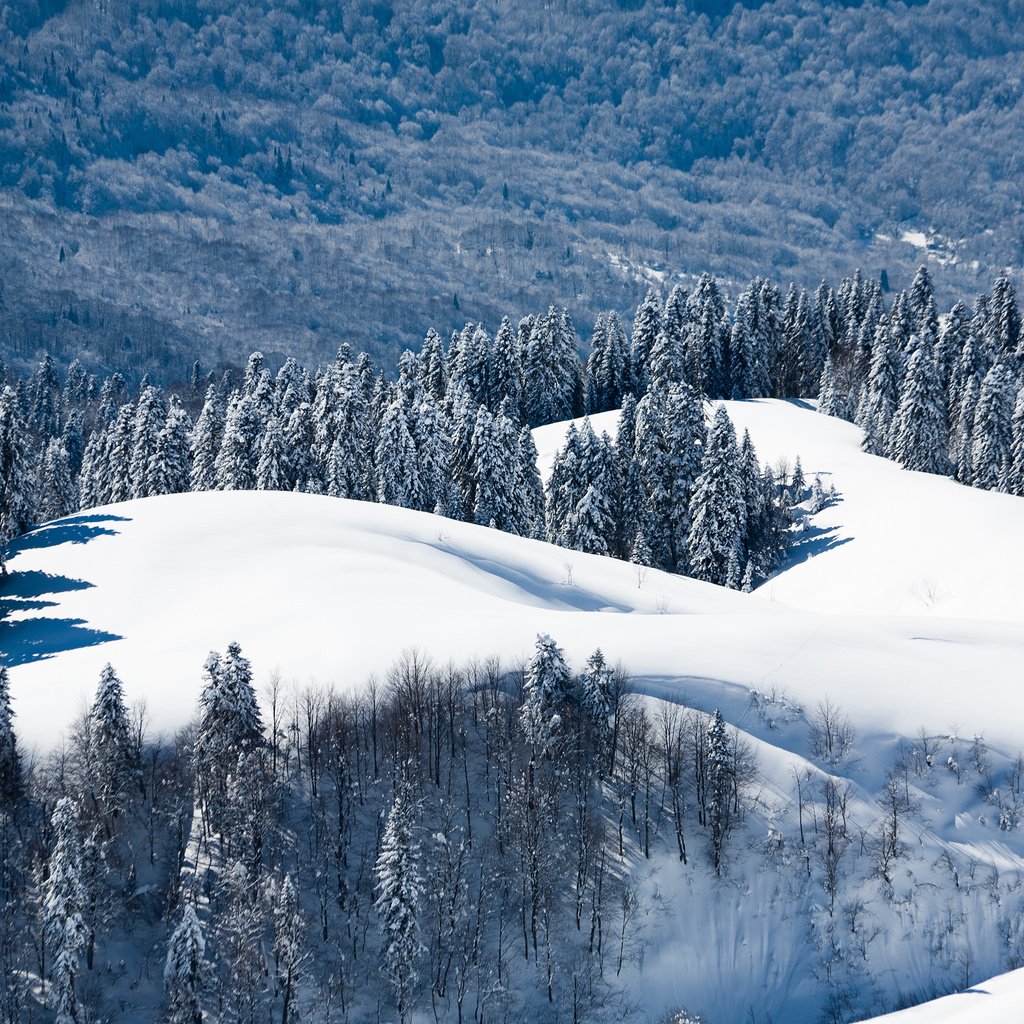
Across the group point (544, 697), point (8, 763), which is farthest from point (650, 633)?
point (8, 763)

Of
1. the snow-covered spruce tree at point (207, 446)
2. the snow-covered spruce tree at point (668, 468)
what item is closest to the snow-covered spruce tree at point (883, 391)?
the snow-covered spruce tree at point (668, 468)

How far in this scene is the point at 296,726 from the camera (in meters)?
46.7

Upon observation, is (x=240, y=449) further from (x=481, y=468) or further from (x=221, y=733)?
(x=221, y=733)

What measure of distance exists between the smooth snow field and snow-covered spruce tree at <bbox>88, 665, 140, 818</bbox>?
279 centimetres

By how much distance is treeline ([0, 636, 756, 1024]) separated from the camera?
1505 inches

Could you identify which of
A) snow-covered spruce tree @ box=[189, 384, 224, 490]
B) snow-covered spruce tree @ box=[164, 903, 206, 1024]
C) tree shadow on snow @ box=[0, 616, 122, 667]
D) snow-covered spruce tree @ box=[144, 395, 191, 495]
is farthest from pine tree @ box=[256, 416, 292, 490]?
snow-covered spruce tree @ box=[164, 903, 206, 1024]

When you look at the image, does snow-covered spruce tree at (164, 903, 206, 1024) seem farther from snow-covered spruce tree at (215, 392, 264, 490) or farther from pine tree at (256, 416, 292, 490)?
snow-covered spruce tree at (215, 392, 264, 490)

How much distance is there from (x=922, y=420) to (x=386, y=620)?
195 feet

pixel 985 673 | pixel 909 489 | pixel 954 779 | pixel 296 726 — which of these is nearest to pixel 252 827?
pixel 296 726

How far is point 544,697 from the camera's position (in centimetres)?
4697

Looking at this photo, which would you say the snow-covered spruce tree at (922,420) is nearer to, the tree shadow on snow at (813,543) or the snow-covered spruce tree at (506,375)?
the tree shadow on snow at (813,543)

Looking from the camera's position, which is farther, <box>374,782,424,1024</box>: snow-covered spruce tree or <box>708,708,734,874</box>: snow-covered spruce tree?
<box>708,708,734,874</box>: snow-covered spruce tree

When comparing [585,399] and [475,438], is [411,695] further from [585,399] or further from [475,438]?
[585,399]

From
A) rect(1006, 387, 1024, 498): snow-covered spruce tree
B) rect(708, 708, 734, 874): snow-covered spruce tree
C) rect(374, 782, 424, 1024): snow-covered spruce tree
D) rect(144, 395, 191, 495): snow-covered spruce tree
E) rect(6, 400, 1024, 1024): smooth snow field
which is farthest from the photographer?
rect(1006, 387, 1024, 498): snow-covered spruce tree
